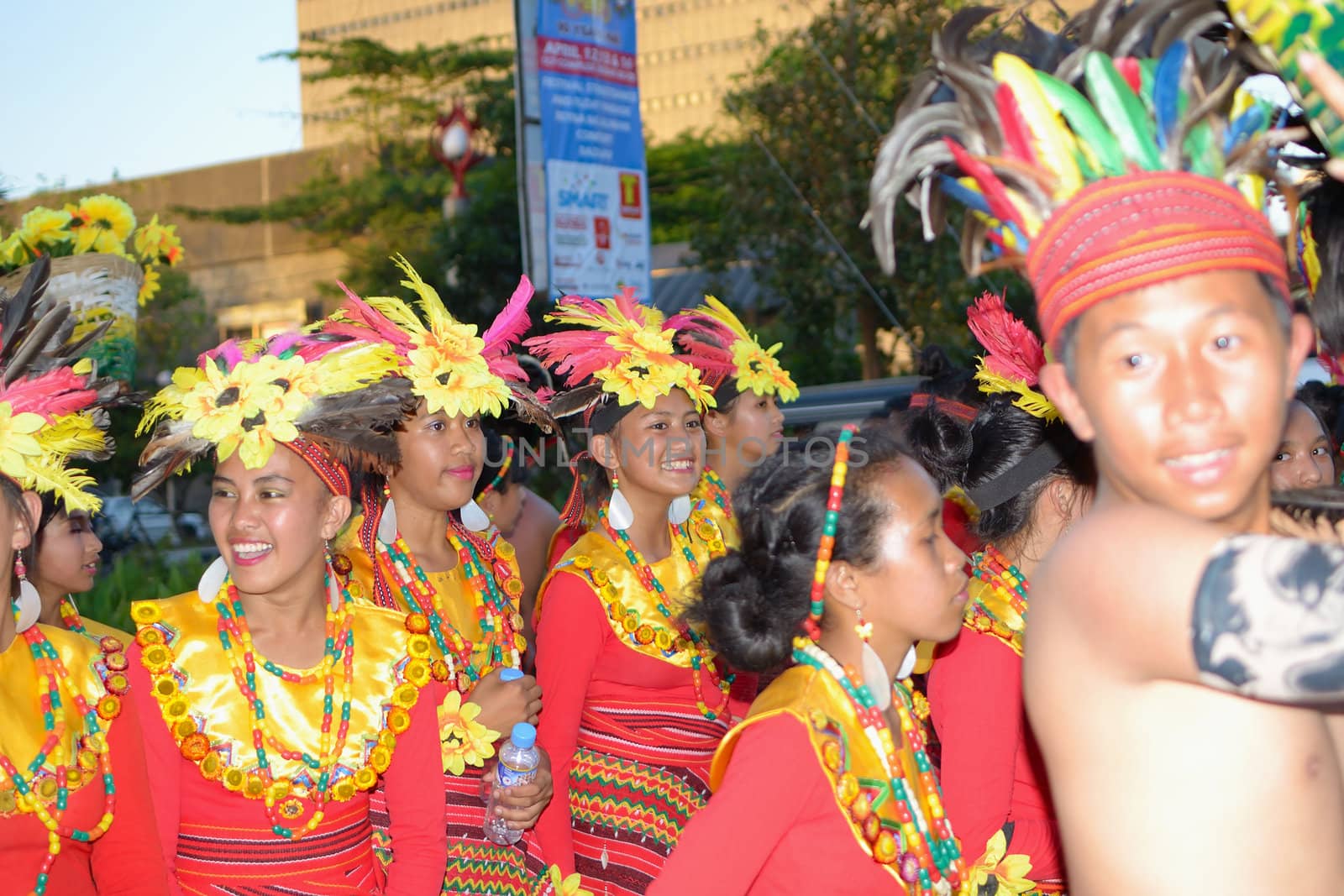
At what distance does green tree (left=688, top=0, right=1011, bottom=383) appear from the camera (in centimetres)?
1262

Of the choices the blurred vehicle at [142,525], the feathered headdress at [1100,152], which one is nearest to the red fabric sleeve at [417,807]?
the feathered headdress at [1100,152]

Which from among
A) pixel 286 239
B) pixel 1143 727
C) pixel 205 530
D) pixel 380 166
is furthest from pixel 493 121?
pixel 1143 727

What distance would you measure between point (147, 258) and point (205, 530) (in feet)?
41.8

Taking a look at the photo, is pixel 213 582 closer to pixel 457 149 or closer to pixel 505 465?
pixel 505 465

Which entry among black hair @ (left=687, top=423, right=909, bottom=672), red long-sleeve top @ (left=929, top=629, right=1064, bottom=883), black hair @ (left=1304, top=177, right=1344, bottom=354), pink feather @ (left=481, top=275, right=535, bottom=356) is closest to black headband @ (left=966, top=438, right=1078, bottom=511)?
red long-sleeve top @ (left=929, top=629, right=1064, bottom=883)

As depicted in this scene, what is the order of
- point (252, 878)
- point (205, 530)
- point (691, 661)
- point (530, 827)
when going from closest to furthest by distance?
point (252, 878) → point (530, 827) → point (691, 661) → point (205, 530)

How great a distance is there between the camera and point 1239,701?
1650 mm

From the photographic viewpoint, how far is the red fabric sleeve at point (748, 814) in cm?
229

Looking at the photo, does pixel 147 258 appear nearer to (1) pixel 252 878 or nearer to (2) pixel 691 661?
(2) pixel 691 661

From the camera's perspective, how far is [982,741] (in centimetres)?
290

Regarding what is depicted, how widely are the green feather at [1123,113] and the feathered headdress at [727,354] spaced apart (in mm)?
3366

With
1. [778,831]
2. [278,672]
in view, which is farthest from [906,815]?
[278,672]

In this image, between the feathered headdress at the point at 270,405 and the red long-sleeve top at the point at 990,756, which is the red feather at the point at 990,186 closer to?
the red long-sleeve top at the point at 990,756

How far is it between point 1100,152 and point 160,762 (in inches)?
95.4
